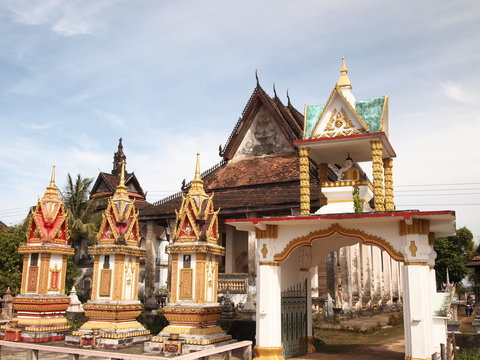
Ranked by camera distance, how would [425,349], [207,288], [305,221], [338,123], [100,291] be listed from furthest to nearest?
1. [100,291]
2. [207,288]
3. [338,123]
4. [305,221]
5. [425,349]

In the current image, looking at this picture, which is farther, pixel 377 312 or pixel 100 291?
pixel 377 312

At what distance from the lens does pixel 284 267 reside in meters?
13.9

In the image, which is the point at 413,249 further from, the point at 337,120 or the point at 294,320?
the point at 294,320

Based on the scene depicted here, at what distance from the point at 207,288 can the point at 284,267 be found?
2411mm

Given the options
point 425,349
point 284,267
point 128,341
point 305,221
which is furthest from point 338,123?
point 128,341

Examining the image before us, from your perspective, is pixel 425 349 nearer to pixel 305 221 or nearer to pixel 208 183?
pixel 305 221

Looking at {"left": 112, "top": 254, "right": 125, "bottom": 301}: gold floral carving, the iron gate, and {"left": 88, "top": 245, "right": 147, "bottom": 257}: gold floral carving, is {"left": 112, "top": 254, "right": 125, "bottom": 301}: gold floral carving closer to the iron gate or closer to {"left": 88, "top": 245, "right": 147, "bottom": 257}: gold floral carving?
{"left": 88, "top": 245, "right": 147, "bottom": 257}: gold floral carving

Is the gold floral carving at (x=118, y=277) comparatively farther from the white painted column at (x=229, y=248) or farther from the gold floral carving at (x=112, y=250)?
the white painted column at (x=229, y=248)

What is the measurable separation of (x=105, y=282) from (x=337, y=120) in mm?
8853

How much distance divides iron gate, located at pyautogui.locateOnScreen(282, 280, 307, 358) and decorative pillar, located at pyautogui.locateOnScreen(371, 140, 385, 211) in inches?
141

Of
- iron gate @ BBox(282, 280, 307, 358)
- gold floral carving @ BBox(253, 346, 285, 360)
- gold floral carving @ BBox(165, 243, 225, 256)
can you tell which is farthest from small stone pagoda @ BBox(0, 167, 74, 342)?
iron gate @ BBox(282, 280, 307, 358)

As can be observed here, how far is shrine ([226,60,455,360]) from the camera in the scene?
37.7 ft

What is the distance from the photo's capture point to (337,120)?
1351cm

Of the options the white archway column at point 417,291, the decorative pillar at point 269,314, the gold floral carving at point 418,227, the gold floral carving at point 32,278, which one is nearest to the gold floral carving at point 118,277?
the gold floral carving at point 32,278
